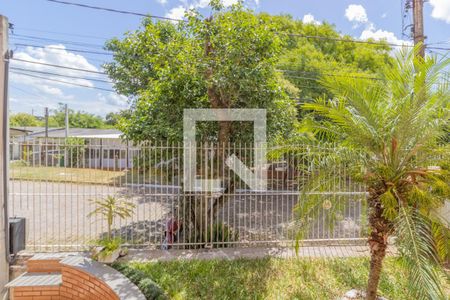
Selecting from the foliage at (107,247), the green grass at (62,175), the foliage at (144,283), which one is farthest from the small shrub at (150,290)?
the green grass at (62,175)

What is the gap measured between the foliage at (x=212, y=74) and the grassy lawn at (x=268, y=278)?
8.63ft

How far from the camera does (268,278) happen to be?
447cm

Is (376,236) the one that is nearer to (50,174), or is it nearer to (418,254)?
(418,254)

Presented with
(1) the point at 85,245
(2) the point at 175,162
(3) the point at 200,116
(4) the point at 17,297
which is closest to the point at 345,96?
(3) the point at 200,116

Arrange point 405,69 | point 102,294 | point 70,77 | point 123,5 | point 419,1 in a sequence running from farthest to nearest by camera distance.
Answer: point 70,77 < point 123,5 < point 419,1 < point 102,294 < point 405,69

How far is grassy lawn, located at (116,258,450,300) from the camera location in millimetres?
4117

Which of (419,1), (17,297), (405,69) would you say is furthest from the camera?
(419,1)

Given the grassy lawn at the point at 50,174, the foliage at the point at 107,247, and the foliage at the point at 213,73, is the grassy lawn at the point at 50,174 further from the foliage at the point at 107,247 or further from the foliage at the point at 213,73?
the foliage at the point at 213,73

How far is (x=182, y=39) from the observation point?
6082 millimetres

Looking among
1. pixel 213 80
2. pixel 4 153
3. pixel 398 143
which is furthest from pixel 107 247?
pixel 398 143

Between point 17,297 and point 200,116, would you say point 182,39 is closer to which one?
point 200,116

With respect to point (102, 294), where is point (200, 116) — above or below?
above

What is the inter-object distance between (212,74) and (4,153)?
414 cm

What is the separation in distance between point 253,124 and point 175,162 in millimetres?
1979
